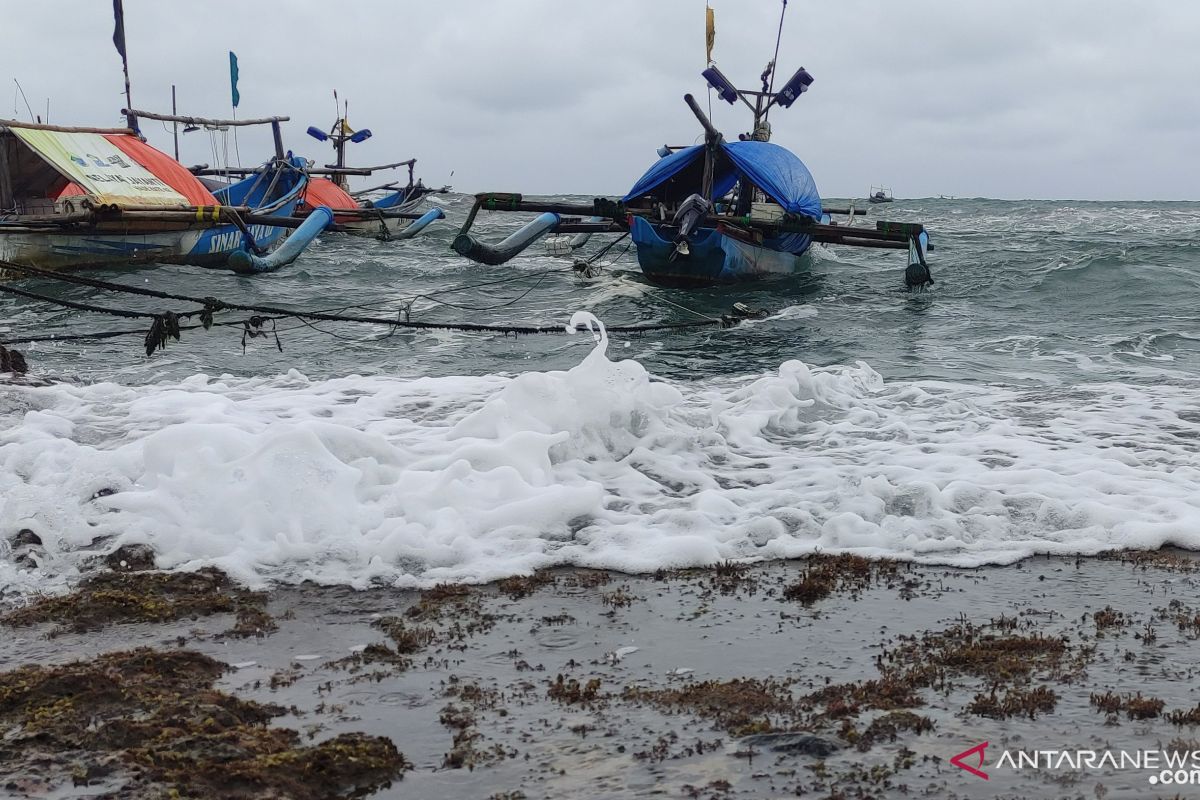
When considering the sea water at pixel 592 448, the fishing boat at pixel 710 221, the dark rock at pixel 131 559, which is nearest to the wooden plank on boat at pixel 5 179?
the sea water at pixel 592 448

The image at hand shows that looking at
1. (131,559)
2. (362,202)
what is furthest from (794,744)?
(362,202)

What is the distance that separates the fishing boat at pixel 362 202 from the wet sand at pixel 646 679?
21.0 meters

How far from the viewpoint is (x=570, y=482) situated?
6480 millimetres

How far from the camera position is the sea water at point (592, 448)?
17.4 ft

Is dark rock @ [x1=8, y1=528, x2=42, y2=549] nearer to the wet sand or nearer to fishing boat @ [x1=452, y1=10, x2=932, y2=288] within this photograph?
the wet sand

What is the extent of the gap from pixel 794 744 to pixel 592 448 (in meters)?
4.10

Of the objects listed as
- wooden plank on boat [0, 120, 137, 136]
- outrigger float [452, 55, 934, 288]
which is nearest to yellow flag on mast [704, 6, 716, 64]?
outrigger float [452, 55, 934, 288]

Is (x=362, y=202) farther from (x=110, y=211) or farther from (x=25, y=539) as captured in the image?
(x=25, y=539)

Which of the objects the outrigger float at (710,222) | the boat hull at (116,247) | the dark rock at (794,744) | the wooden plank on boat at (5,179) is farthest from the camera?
the wooden plank on boat at (5,179)

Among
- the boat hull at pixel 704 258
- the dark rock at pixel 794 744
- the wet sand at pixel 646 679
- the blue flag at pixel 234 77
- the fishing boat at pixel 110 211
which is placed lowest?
the wet sand at pixel 646 679

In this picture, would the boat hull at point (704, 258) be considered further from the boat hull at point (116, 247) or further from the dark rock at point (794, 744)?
the dark rock at point (794, 744)

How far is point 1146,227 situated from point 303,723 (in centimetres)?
3987

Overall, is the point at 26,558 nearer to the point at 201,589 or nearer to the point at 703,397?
the point at 201,589

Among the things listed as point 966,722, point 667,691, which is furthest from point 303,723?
point 966,722
